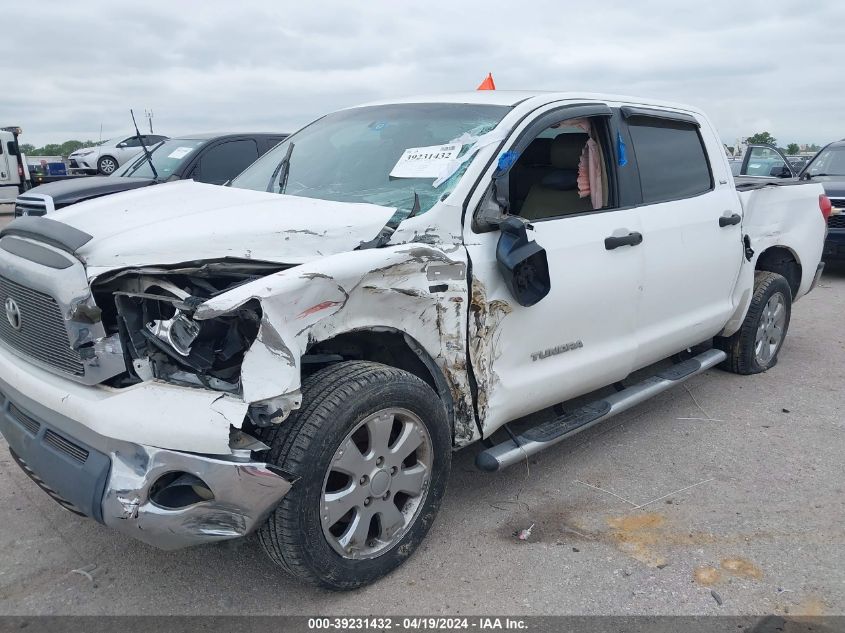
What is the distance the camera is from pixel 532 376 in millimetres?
3363

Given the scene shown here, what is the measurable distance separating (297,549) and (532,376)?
1.37m

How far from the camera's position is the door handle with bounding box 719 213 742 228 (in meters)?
4.55

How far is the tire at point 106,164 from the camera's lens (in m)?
21.4

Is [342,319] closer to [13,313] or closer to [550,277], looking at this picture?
[550,277]

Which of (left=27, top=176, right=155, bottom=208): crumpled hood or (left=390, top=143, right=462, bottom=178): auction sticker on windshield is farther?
(left=27, top=176, right=155, bottom=208): crumpled hood

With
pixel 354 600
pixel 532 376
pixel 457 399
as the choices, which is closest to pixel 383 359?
pixel 457 399

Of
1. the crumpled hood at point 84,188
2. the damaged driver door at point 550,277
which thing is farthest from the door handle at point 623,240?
the crumpled hood at point 84,188

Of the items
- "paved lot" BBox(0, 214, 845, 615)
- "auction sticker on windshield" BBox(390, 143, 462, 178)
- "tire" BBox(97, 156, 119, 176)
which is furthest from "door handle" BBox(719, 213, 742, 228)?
"tire" BBox(97, 156, 119, 176)

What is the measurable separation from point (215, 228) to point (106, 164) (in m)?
21.4

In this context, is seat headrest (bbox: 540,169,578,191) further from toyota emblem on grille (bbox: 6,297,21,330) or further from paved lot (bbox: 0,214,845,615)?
toyota emblem on grille (bbox: 6,297,21,330)

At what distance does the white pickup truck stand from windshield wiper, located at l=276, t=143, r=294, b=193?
0.01 meters

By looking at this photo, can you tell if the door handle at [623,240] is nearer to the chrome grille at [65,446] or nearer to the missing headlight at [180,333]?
the missing headlight at [180,333]

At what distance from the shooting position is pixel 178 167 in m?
8.37

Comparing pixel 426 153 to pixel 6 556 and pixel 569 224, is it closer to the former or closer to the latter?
pixel 569 224
